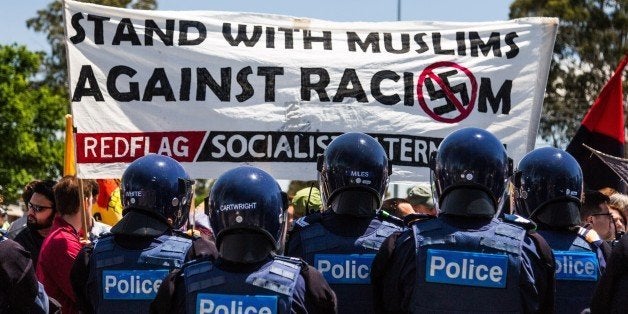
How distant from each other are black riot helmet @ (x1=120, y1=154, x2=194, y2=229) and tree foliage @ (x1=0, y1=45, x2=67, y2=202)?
46620 mm

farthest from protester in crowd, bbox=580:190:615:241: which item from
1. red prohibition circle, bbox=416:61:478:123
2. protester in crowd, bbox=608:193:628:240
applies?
red prohibition circle, bbox=416:61:478:123

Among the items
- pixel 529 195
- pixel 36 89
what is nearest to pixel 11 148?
pixel 36 89

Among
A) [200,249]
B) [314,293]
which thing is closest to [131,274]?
[200,249]

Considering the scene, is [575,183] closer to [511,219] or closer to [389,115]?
[511,219]

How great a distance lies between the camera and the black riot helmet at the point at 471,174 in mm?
5523

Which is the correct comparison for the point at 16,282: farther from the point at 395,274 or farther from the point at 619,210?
the point at 619,210

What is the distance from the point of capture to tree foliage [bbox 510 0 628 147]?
124 ft

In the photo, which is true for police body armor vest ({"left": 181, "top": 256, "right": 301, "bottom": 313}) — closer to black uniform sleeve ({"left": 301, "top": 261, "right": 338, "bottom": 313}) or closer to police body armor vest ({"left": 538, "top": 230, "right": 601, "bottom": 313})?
black uniform sleeve ({"left": 301, "top": 261, "right": 338, "bottom": 313})

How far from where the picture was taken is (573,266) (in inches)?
243

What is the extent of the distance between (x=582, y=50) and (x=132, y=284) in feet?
109

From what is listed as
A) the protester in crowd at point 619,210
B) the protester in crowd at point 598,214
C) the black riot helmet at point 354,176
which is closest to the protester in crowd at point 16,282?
the black riot helmet at point 354,176

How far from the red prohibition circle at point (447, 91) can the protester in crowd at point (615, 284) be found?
4114mm

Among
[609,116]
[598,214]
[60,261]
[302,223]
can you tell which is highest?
[302,223]

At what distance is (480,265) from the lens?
532 centimetres
